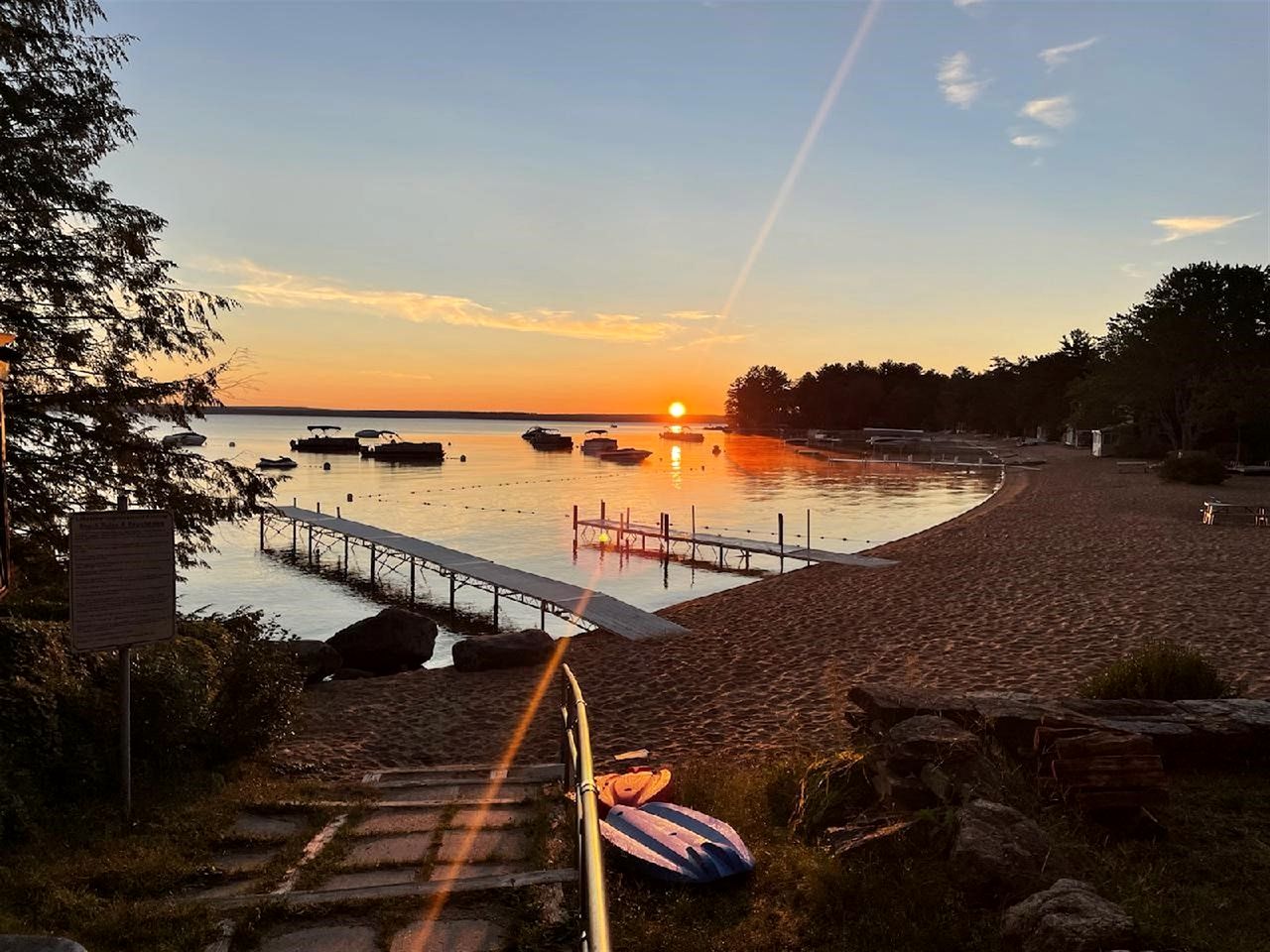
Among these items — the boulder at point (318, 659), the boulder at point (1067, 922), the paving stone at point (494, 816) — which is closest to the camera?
the boulder at point (1067, 922)

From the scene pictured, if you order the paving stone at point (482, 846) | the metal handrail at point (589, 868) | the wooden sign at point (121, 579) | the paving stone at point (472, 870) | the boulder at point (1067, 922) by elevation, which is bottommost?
the paving stone at point (482, 846)

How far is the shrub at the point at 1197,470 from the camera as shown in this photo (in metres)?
43.6

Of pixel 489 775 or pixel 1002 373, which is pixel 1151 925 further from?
pixel 1002 373

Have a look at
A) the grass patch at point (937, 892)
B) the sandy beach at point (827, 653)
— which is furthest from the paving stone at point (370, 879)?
the sandy beach at point (827, 653)

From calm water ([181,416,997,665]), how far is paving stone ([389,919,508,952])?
16011 millimetres

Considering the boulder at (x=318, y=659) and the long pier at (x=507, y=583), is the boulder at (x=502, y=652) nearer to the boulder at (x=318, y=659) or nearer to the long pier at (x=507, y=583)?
the long pier at (x=507, y=583)

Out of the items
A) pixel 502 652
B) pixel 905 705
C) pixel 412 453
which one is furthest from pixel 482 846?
pixel 412 453

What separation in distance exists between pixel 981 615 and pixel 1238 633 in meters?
4.15

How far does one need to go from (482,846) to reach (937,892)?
9.61 ft

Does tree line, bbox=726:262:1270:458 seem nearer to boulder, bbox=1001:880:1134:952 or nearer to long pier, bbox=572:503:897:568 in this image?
long pier, bbox=572:503:897:568

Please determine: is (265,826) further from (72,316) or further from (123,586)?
(72,316)

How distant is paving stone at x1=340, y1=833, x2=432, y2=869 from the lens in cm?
532

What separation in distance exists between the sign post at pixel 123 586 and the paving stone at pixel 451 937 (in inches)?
124

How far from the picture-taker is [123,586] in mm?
6215
